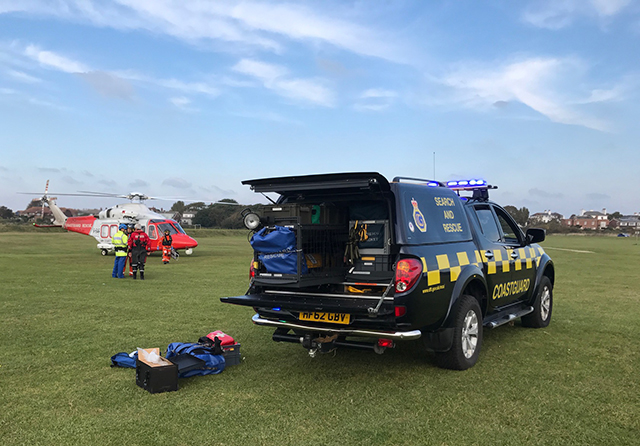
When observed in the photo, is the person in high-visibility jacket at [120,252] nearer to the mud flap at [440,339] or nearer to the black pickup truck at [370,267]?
the black pickup truck at [370,267]

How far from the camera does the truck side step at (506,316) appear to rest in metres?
6.18

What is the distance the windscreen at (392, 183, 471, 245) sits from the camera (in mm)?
5125

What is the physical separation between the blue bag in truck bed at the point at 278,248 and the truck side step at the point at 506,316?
2.49 meters

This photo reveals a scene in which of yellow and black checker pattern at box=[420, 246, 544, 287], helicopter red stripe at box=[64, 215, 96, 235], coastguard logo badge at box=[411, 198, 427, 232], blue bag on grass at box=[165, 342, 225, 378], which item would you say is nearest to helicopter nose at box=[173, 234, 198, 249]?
helicopter red stripe at box=[64, 215, 96, 235]

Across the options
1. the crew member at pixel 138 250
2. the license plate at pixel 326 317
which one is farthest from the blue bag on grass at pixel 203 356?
the crew member at pixel 138 250

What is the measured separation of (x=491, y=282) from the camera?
6.23 metres

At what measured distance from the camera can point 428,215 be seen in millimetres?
A: 5520

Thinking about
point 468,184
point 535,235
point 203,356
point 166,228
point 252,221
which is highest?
point 468,184

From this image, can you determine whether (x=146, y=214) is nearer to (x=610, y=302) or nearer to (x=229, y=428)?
(x=610, y=302)

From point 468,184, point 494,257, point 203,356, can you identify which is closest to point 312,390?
point 203,356

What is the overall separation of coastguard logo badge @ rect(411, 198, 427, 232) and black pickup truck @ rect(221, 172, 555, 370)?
0.04 feet

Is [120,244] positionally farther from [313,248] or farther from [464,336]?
[464,336]

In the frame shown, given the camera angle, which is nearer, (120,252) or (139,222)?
(120,252)

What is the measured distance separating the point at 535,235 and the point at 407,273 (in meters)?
3.39
